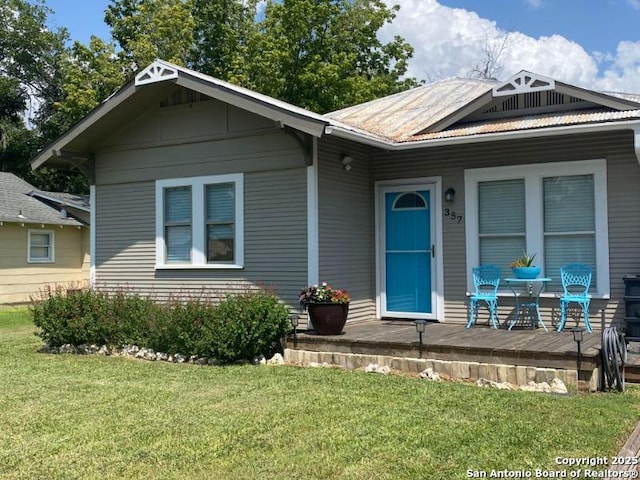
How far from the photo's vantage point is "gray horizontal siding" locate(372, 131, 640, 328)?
8125mm

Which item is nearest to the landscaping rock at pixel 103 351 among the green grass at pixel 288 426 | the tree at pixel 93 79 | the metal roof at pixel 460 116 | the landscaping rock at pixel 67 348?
the landscaping rock at pixel 67 348

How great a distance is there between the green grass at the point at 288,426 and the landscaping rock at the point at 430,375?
234mm

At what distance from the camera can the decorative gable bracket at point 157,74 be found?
9220 mm

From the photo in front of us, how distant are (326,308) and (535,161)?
11.0ft

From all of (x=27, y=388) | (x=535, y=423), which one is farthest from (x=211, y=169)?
(x=535, y=423)

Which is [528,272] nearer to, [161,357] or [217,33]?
[161,357]

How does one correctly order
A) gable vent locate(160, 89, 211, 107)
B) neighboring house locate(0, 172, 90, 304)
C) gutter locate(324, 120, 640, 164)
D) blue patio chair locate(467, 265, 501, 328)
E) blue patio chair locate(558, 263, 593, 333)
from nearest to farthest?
gutter locate(324, 120, 640, 164)
blue patio chair locate(558, 263, 593, 333)
blue patio chair locate(467, 265, 501, 328)
gable vent locate(160, 89, 211, 107)
neighboring house locate(0, 172, 90, 304)

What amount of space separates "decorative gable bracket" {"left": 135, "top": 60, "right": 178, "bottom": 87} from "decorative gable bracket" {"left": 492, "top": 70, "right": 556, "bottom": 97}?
4443 millimetres

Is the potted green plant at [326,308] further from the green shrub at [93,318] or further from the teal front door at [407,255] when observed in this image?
the green shrub at [93,318]

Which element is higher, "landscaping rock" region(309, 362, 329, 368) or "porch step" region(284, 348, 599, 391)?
"porch step" region(284, 348, 599, 391)

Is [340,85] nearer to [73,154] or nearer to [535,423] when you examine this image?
[73,154]

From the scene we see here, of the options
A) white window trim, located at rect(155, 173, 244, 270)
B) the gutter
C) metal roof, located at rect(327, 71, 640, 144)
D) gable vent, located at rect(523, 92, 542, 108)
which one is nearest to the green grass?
white window trim, located at rect(155, 173, 244, 270)

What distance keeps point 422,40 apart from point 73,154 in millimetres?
20574

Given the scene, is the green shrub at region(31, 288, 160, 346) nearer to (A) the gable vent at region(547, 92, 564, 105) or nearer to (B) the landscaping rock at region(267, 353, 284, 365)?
(B) the landscaping rock at region(267, 353, 284, 365)
